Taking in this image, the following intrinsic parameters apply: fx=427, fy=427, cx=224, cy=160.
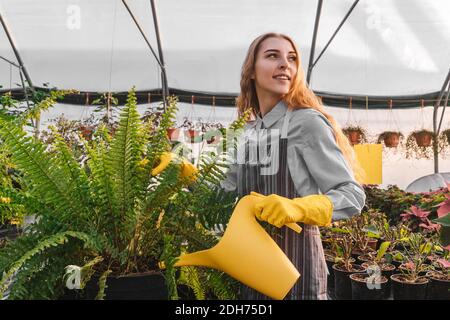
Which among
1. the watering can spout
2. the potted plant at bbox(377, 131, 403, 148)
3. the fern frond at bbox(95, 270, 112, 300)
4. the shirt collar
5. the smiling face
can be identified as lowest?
the fern frond at bbox(95, 270, 112, 300)

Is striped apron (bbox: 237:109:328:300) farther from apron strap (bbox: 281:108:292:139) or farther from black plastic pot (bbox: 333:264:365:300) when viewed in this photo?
black plastic pot (bbox: 333:264:365:300)

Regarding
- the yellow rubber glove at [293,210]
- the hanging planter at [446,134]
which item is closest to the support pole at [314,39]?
the hanging planter at [446,134]

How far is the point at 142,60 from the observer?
17.5ft

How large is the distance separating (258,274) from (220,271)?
0.38 ft

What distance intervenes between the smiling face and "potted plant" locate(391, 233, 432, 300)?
140cm

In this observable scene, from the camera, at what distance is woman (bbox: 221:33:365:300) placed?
84 centimetres

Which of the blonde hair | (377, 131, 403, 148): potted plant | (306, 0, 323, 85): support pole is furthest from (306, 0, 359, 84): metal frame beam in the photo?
the blonde hair

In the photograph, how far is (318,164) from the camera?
2.85 ft

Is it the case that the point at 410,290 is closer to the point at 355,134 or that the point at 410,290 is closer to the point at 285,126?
the point at 285,126

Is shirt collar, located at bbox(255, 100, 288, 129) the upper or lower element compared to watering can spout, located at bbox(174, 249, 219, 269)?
upper

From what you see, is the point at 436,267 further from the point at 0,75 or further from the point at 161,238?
the point at 0,75

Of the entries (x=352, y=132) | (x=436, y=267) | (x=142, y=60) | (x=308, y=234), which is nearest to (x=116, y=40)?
(x=142, y=60)
